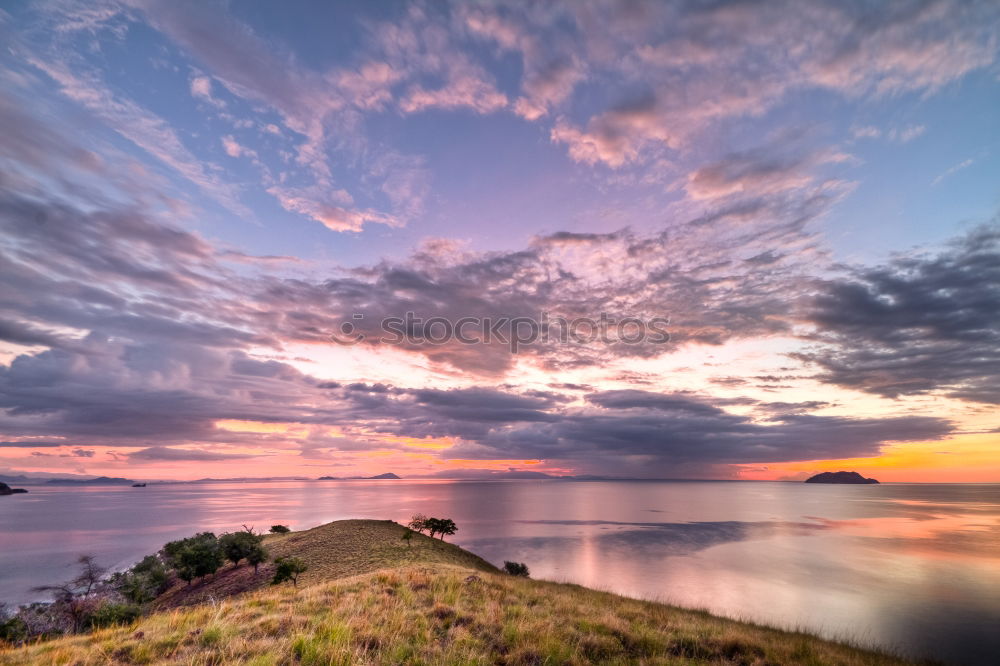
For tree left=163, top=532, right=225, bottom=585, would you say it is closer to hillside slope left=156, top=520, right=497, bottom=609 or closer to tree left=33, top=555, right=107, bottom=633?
hillside slope left=156, top=520, right=497, bottom=609

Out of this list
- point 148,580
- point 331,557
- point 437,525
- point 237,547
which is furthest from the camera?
point 437,525

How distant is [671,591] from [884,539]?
2872 inches

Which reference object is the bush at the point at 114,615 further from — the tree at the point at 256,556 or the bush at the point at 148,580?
the tree at the point at 256,556

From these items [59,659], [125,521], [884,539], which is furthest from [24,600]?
[884,539]

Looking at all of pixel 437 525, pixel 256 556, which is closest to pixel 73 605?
pixel 256 556

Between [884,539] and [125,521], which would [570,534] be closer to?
[884,539]

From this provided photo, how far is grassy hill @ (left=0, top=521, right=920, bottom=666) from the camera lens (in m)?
8.89

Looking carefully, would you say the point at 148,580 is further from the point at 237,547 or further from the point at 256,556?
the point at 256,556

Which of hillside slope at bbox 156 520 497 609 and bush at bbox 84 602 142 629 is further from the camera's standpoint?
hillside slope at bbox 156 520 497 609

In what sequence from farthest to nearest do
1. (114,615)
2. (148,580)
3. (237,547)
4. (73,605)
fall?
(148,580) < (237,547) < (73,605) < (114,615)

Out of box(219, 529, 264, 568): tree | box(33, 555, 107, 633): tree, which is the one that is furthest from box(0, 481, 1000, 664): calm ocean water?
box(219, 529, 264, 568): tree

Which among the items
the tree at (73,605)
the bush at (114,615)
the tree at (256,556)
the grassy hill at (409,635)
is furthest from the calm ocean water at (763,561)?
the bush at (114,615)

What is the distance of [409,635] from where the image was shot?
10.5 meters

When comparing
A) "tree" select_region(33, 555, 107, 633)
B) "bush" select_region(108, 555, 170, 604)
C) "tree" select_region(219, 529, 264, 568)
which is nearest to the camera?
"tree" select_region(33, 555, 107, 633)
